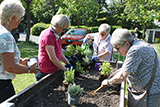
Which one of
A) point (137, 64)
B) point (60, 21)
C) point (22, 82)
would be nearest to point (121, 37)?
point (137, 64)

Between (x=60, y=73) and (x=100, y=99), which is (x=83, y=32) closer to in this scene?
(x=60, y=73)

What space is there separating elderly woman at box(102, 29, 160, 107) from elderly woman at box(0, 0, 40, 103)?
3.48 ft

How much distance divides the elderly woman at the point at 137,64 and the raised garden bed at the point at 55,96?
0.41 m

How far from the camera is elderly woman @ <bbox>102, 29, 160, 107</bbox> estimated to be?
5.38 ft

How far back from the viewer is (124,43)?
5.77ft

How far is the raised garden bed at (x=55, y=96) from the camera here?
1873mm

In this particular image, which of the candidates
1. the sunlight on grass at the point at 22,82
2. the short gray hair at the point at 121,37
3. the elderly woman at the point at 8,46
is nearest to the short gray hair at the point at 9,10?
the elderly woman at the point at 8,46

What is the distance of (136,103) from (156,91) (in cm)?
33

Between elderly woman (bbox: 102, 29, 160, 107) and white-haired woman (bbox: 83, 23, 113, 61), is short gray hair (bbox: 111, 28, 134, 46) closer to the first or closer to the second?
elderly woman (bbox: 102, 29, 160, 107)

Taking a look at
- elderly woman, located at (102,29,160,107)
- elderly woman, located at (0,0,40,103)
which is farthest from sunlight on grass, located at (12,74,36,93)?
elderly woman, located at (102,29,160,107)

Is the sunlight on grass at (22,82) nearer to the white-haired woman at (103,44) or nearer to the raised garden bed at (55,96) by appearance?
the raised garden bed at (55,96)


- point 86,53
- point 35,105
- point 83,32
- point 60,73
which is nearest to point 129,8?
point 83,32

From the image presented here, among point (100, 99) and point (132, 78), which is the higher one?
point (132, 78)

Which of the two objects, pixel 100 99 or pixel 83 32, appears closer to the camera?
pixel 100 99
